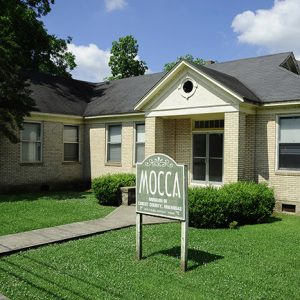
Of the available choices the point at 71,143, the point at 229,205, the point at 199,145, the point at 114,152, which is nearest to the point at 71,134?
the point at 71,143

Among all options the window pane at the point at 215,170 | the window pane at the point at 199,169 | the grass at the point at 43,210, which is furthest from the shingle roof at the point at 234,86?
the grass at the point at 43,210

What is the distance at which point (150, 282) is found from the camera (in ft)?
21.4

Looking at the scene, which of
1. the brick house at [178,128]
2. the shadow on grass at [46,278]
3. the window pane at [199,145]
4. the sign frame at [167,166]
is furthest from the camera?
the window pane at [199,145]

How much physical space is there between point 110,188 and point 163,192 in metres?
7.49

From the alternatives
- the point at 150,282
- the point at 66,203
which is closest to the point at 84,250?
the point at 150,282

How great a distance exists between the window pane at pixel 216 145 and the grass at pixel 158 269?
6.48 m

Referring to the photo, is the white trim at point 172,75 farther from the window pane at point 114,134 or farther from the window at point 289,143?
the window pane at point 114,134

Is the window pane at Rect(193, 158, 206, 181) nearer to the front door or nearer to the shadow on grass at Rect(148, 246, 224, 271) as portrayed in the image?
the front door

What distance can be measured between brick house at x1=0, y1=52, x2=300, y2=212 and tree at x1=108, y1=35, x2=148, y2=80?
24.4 meters

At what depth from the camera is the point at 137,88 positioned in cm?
2109

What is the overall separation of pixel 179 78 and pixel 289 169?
17.4 ft

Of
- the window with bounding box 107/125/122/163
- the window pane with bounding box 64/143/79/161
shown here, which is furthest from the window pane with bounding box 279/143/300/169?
the window pane with bounding box 64/143/79/161

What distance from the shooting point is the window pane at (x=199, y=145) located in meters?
16.6

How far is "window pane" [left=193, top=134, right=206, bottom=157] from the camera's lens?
54.5 ft
